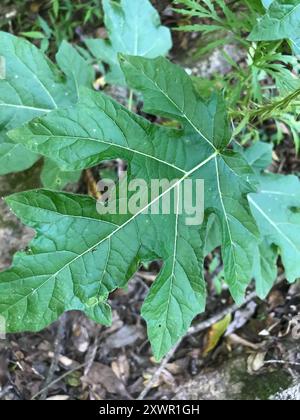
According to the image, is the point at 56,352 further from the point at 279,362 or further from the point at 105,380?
the point at 279,362

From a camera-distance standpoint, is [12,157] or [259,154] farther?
[259,154]

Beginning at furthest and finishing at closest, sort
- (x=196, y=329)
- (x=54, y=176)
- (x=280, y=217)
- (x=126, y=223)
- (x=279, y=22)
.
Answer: (x=196, y=329) → (x=280, y=217) → (x=54, y=176) → (x=126, y=223) → (x=279, y=22)

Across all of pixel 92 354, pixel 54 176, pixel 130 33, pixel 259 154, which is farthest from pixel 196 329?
pixel 130 33

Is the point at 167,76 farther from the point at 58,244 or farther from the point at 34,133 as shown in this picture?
the point at 58,244

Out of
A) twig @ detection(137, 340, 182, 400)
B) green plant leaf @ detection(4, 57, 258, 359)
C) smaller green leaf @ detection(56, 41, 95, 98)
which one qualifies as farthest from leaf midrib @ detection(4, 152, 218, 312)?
twig @ detection(137, 340, 182, 400)

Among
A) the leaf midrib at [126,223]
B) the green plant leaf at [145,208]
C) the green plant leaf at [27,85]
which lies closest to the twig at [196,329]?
the green plant leaf at [145,208]
